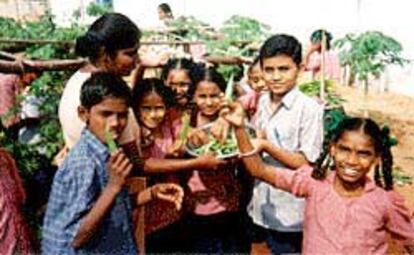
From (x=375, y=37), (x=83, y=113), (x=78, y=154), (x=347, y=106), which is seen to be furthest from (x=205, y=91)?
(x=347, y=106)

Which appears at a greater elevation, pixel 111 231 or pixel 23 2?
pixel 23 2

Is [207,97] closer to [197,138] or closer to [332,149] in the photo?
[197,138]

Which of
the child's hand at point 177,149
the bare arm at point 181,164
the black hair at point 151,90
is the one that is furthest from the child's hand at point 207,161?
the black hair at point 151,90

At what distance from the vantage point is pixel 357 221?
2336 millimetres

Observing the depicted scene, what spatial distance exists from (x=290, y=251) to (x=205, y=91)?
0.85m

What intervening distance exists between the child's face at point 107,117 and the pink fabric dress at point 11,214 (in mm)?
338

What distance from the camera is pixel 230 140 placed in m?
2.74

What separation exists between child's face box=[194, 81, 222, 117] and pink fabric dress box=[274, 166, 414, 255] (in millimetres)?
747

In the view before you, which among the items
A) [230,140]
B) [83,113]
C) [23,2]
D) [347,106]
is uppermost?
[23,2]

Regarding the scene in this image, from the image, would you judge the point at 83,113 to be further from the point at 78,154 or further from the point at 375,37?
the point at 375,37

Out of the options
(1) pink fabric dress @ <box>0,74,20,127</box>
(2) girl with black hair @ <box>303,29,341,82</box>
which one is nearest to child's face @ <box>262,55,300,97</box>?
(1) pink fabric dress @ <box>0,74,20,127</box>

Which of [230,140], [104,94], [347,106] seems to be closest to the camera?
[104,94]

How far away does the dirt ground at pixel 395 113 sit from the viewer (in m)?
7.86

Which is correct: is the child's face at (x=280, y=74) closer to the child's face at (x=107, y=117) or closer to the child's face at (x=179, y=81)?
the child's face at (x=179, y=81)
